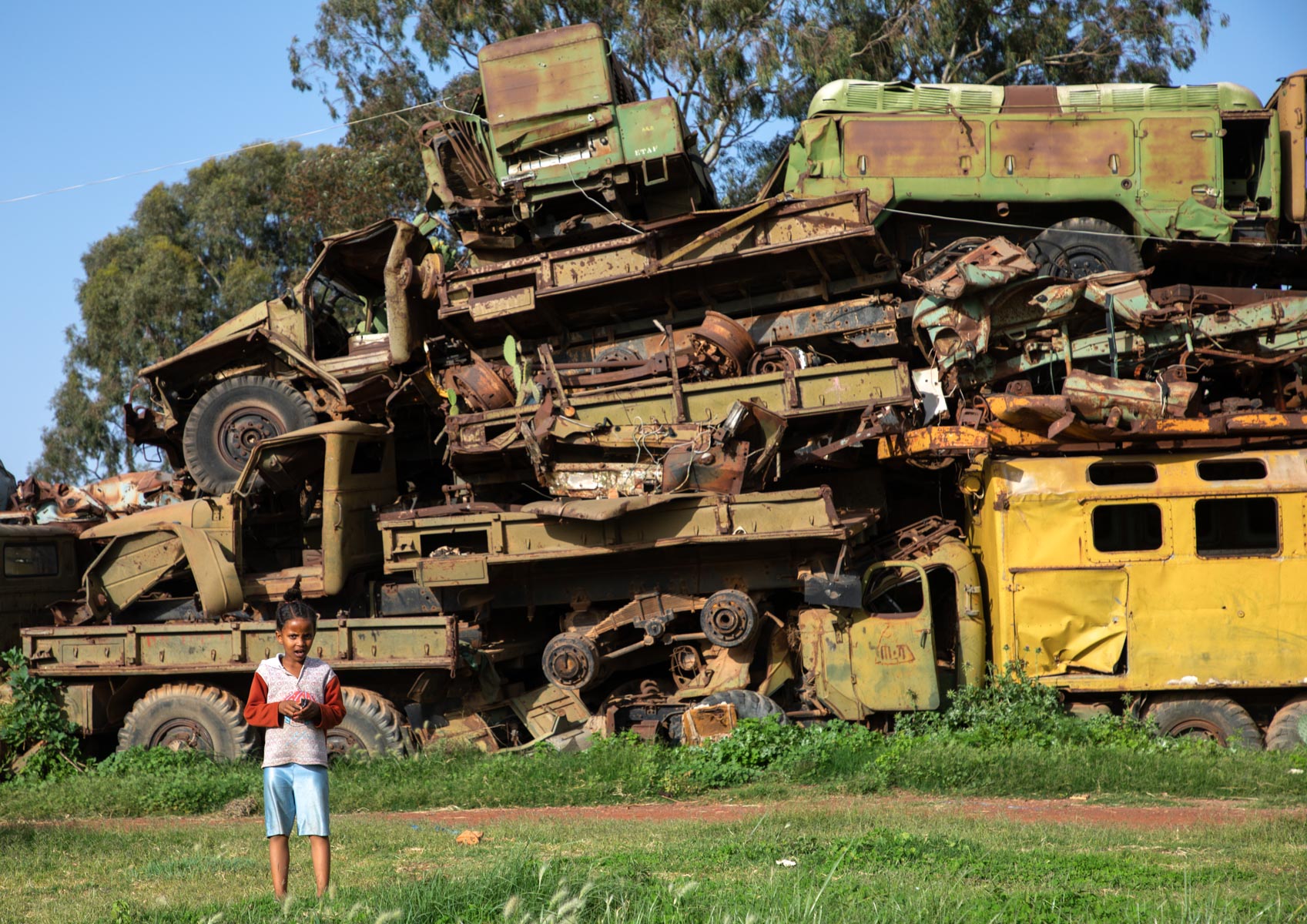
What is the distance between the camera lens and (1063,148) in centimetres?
1317

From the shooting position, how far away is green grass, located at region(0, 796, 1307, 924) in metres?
4.96

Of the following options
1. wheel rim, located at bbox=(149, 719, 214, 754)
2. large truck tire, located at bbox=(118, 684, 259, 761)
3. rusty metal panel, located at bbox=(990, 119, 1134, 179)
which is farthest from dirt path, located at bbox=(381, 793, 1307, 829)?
rusty metal panel, located at bbox=(990, 119, 1134, 179)

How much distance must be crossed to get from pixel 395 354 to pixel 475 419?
2.15 metres

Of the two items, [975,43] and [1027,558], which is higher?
[975,43]

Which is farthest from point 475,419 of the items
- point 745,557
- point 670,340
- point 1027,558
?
point 1027,558

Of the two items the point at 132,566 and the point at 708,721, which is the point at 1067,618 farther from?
the point at 132,566

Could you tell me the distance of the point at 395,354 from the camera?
14039 mm

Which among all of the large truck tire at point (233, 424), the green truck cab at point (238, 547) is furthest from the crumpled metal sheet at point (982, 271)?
the large truck tire at point (233, 424)

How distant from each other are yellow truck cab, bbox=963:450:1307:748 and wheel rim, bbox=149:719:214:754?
7362 mm

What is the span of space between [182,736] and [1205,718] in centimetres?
923

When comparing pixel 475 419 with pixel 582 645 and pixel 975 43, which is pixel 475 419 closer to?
pixel 582 645

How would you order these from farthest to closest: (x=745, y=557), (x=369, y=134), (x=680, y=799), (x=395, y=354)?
(x=369, y=134) < (x=395, y=354) < (x=745, y=557) < (x=680, y=799)

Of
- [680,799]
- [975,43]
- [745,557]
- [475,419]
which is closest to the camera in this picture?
[680,799]

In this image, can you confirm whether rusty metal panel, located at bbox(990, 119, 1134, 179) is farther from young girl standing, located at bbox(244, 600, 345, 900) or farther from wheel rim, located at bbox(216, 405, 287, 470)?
young girl standing, located at bbox(244, 600, 345, 900)
